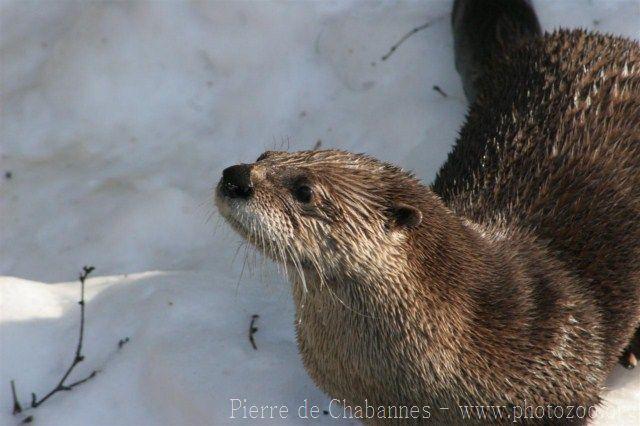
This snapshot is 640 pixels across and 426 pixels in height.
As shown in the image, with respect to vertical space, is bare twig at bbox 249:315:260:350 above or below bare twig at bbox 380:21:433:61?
below

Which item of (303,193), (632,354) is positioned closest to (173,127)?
(303,193)

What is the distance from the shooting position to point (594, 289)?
99.5 inches

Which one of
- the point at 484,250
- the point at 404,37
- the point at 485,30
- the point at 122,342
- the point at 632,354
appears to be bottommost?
the point at 632,354

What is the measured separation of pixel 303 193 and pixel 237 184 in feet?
0.55

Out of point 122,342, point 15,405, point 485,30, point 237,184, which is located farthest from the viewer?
point 485,30

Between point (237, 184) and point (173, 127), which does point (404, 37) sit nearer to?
point (173, 127)

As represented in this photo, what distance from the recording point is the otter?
2178 millimetres

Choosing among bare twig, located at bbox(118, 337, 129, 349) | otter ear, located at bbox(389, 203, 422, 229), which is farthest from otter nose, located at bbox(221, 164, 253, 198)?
bare twig, located at bbox(118, 337, 129, 349)

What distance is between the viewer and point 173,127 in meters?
3.61

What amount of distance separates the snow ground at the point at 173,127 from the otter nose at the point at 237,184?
922 millimetres

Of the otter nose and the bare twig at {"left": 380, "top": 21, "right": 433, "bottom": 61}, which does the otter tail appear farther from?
the otter nose

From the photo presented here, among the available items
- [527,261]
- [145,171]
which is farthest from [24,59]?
[527,261]

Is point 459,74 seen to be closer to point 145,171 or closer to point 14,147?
point 145,171

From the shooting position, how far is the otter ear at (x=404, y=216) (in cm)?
217
